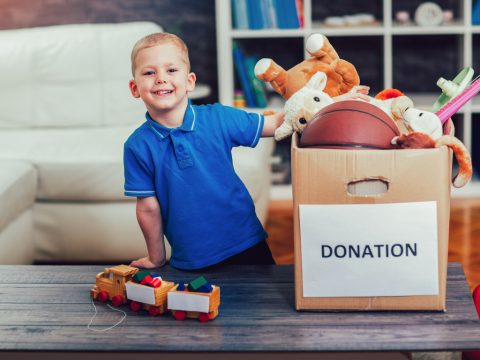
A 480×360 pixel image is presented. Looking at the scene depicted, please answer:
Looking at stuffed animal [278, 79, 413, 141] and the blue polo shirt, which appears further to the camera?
the blue polo shirt

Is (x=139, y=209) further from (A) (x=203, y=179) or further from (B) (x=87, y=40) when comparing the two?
(B) (x=87, y=40)

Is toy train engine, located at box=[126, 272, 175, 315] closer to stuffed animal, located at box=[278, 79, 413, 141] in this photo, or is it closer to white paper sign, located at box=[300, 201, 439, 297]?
white paper sign, located at box=[300, 201, 439, 297]

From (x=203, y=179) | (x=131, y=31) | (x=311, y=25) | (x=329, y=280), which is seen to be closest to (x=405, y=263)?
(x=329, y=280)

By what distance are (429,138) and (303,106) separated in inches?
10.7

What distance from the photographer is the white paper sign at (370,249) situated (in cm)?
130

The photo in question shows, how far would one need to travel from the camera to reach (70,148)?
9.31 feet

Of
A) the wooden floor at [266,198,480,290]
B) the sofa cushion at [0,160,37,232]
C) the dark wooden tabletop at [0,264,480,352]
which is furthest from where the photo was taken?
the wooden floor at [266,198,480,290]

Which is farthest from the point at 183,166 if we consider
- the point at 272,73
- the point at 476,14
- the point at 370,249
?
the point at 476,14

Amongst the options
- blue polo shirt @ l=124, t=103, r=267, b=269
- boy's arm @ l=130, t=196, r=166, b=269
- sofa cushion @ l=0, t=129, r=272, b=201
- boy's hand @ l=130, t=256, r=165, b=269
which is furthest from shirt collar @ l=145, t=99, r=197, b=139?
sofa cushion @ l=0, t=129, r=272, b=201

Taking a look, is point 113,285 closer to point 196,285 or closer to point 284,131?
point 196,285

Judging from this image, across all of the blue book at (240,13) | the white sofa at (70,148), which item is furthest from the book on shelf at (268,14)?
the white sofa at (70,148)

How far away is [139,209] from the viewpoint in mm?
1633

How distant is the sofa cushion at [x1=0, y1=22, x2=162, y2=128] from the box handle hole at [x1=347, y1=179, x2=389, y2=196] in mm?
2123

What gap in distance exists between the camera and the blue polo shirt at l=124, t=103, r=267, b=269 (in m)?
1.60
